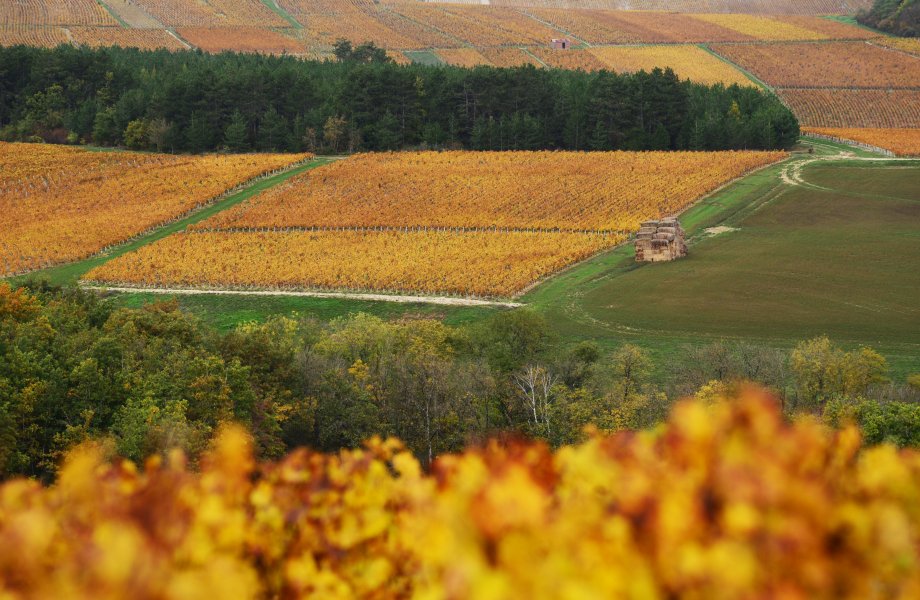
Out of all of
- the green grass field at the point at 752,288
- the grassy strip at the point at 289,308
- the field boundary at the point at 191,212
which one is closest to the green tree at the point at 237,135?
the field boundary at the point at 191,212

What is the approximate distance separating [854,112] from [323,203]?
9001 centimetres

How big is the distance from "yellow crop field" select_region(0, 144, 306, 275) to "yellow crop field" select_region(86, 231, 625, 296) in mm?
7507

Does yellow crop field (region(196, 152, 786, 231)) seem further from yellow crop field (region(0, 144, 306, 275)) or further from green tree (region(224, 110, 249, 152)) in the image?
green tree (region(224, 110, 249, 152))

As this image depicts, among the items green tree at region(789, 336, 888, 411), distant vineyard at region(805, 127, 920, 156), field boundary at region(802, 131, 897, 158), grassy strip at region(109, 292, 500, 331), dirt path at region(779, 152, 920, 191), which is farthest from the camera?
field boundary at region(802, 131, 897, 158)

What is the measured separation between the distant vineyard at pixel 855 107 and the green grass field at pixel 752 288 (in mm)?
58842

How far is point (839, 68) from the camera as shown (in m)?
187

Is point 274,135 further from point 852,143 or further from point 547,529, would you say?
point 547,529

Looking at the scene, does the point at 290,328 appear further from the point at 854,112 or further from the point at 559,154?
the point at 854,112

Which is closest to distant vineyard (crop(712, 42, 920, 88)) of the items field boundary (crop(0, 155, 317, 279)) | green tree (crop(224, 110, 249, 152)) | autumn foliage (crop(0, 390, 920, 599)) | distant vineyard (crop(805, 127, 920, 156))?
distant vineyard (crop(805, 127, 920, 156))

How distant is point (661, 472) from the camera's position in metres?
8.12

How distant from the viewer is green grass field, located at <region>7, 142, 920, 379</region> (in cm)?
6462

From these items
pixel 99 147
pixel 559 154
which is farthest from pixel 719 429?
pixel 99 147

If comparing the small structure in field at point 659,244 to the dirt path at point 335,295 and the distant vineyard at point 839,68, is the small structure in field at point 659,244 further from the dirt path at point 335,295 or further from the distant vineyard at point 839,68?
the distant vineyard at point 839,68

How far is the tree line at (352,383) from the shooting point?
42375 millimetres
